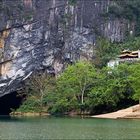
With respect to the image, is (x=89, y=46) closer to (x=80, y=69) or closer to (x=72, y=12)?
(x=72, y=12)

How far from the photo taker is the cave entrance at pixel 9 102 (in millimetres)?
61750

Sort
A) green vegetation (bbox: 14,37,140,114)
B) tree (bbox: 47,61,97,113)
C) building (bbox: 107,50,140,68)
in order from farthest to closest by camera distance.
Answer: building (bbox: 107,50,140,68) → tree (bbox: 47,61,97,113) → green vegetation (bbox: 14,37,140,114)

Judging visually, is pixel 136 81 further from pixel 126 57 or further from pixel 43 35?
pixel 43 35

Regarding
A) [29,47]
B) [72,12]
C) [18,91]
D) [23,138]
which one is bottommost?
[23,138]

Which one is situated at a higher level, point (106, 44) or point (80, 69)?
point (106, 44)

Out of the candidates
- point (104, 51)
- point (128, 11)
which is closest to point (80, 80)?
point (104, 51)

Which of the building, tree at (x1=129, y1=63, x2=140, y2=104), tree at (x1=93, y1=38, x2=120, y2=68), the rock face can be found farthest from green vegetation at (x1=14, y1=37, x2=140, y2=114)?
tree at (x1=93, y1=38, x2=120, y2=68)

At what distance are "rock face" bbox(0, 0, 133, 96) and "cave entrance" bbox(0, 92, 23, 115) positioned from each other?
8.74 feet

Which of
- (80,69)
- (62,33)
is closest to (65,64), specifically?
(62,33)

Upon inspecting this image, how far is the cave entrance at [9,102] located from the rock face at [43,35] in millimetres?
2665

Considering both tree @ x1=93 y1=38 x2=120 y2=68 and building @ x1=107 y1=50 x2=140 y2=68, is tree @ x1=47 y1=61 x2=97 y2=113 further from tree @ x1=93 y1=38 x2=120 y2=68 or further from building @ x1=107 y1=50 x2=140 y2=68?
tree @ x1=93 y1=38 x2=120 y2=68

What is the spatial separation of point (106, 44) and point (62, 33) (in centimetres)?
674

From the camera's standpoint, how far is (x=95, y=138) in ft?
72.8

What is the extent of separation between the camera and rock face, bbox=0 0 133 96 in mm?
59219
